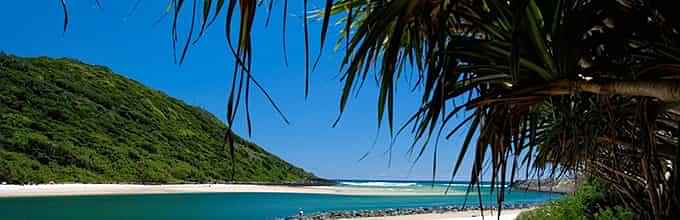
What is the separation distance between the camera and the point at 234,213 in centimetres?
1473

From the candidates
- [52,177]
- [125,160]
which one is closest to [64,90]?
[125,160]

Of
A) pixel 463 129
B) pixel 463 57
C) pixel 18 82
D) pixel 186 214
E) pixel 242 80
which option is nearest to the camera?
pixel 242 80

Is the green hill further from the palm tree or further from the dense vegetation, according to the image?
the palm tree

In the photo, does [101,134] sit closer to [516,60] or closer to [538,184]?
[538,184]

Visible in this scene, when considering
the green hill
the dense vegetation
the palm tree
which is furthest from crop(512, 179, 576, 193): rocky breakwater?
the green hill

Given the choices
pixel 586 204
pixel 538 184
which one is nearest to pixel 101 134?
pixel 586 204

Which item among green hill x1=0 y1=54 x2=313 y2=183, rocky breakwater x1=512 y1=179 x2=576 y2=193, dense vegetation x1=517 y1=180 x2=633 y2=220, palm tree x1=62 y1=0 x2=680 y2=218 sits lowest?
dense vegetation x1=517 y1=180 x2=633 y2=220

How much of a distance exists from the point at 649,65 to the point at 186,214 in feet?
44.2

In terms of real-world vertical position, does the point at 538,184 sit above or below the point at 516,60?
below

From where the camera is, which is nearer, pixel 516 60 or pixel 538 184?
pixel 516 60

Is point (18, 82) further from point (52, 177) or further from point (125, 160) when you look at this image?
point (52, 177)

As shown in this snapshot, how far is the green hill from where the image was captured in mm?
24411

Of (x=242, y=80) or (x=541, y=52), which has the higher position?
(x=541, y=52)

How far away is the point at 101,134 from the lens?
30578mm
